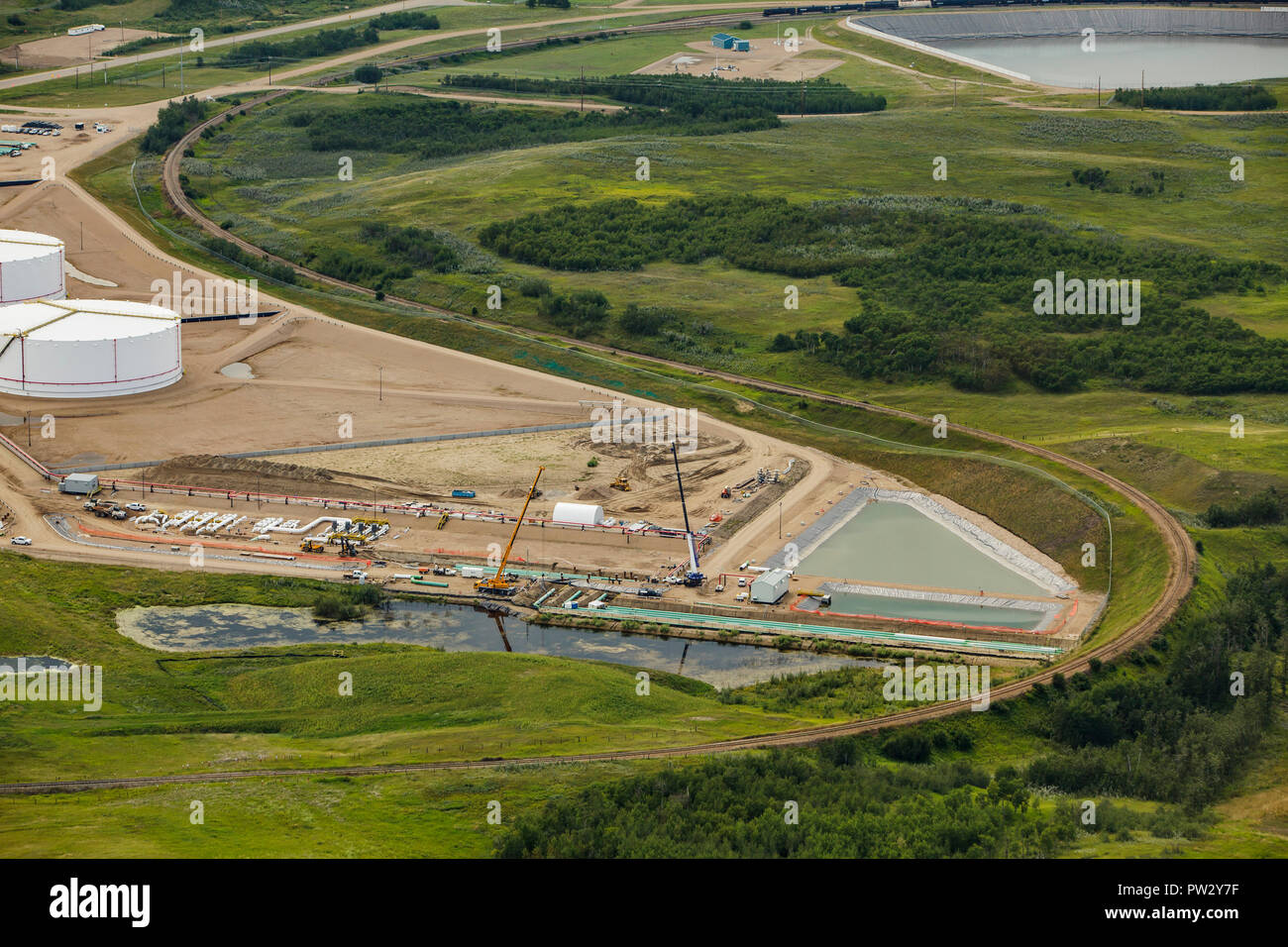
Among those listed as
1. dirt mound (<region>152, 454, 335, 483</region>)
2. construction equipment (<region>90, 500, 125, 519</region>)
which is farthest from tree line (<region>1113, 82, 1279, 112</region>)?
construction equipment (<region>90, 500, 125, 519</region>)

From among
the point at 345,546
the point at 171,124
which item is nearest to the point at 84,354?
the point at 345,546

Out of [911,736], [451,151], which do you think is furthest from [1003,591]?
[451,151]

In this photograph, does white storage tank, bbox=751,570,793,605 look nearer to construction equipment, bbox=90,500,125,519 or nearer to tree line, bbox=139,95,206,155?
construction equipment, bbox=90,500,125,519

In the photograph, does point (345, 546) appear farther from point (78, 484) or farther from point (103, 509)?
point (78, 484)

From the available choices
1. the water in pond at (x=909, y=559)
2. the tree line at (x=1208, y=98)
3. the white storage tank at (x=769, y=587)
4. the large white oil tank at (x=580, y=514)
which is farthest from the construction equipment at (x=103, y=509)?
the tree line at (x=1208, y=98)

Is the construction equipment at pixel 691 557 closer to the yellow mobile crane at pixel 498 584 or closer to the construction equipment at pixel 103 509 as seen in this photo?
the yellow mobile crane at pixel 498 584
